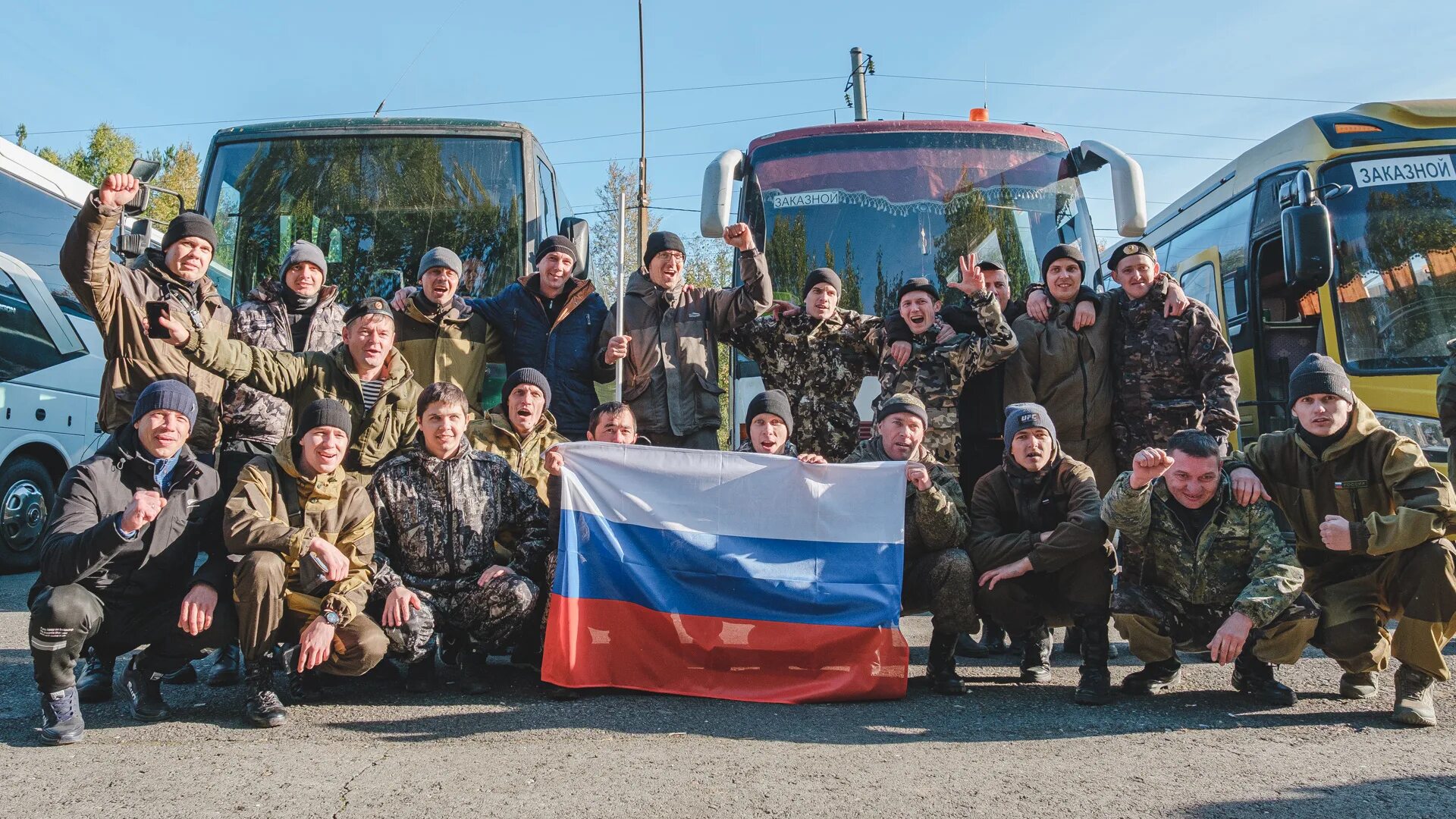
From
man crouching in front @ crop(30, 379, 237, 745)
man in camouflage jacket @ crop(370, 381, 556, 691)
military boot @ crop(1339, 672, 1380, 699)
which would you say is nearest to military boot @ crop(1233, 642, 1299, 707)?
military boot @ crop(1339, 672, 1380, 699)

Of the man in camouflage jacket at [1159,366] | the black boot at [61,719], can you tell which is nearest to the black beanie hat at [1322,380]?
the man in camouflage jacket at [1159,366]

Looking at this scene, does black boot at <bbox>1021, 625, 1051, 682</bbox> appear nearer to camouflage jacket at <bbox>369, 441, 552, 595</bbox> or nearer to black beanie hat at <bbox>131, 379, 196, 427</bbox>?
camouflage jacket at <bbox>369, 441, 552, 595</bbox>

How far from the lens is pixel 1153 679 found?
15.2 feet

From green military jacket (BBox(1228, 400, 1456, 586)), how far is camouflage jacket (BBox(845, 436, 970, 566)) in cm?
127

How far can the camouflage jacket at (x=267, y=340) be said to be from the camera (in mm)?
5375

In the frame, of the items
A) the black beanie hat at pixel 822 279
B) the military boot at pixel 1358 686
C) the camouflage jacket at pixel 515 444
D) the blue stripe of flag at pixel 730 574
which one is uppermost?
the black beanie hat at pixel 822 279

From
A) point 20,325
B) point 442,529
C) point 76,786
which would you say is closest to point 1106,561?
point 442,529

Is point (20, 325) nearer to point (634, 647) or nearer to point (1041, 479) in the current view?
point (634, 647)

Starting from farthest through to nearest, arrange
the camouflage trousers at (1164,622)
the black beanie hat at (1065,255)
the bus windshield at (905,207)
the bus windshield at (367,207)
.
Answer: the bus windshield at (367,207) < the bus windshield at (905,207) < the black beanie hat at (1065,255) < the camouflage trousers at (1164,622)

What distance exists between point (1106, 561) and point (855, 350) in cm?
202

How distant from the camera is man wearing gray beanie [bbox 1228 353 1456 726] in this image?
4324 millimetres

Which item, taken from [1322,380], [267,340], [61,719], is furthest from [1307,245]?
[61,719]

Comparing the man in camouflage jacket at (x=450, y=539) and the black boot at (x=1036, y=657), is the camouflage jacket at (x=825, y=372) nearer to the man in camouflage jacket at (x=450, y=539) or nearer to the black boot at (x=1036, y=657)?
the black boot at (x=1036, y=657)

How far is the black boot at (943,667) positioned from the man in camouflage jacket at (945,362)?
1225 mm
